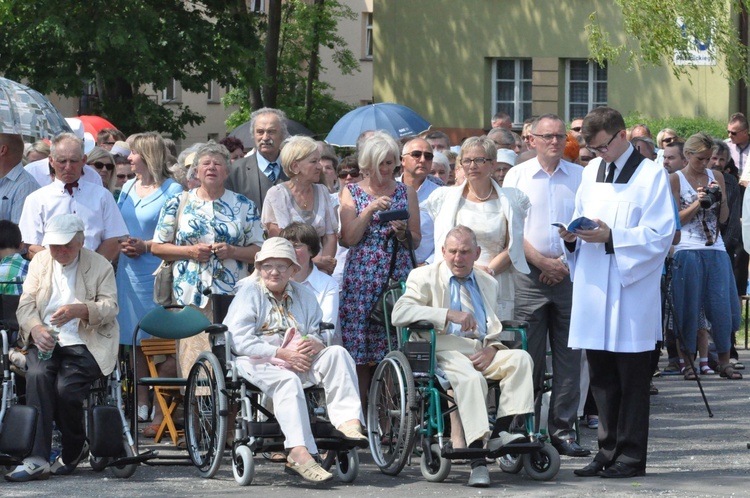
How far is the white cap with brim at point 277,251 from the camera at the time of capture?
33.1ft

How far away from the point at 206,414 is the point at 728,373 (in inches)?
275

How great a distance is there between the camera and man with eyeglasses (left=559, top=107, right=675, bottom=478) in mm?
9711

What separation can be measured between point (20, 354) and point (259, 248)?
199cm

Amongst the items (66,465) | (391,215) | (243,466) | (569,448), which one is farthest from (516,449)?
(66,465)

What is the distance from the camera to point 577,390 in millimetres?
11117

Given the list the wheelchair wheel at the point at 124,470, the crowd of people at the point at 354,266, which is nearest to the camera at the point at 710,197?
the crowd of people at the point at 354,266

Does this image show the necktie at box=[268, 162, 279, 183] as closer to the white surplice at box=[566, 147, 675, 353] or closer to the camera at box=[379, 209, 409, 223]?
the camera at box=[379, 209, 409, 223]

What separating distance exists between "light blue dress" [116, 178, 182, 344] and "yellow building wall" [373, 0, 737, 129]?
2235 centimetres

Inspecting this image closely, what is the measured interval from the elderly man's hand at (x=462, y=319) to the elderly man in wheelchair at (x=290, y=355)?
71cm

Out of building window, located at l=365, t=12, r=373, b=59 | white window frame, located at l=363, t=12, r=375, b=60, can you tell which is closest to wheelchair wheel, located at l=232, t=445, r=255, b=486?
white window frame, located at l=363, t=12, r=375, b=60

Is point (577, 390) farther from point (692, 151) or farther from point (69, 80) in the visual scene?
point (69, 80)

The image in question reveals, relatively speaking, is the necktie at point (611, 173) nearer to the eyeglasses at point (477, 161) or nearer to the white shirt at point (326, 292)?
the eyeglasses at point (477, 161)

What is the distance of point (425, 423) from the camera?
32.5 ft

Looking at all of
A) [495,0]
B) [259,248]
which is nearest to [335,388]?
[259,248]
